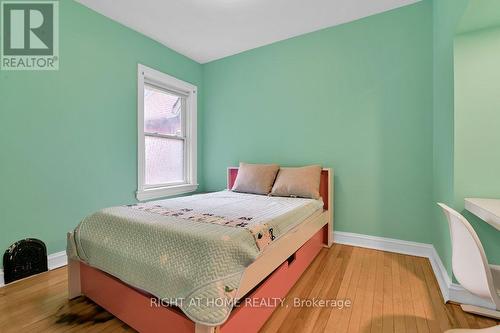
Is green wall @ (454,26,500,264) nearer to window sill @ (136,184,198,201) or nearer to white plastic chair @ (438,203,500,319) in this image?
white plastic chair @ (438,203,500,319)

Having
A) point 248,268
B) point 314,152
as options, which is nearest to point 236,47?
point 314,152

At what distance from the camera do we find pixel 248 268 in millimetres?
1200

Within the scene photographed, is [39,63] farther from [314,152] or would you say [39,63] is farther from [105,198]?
[314,152]

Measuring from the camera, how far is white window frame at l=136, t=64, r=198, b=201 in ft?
→ 9.12

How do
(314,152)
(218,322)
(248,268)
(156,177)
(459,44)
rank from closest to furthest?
(218,322), (248,268), (459,44), (314,152), (156,177)

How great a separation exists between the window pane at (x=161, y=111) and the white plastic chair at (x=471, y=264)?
3177 mm

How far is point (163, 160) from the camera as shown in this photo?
3.28 m

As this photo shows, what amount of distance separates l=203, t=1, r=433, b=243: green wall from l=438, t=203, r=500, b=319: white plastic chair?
1.32 m

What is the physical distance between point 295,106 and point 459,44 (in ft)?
5.36

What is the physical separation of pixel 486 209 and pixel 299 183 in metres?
1.47

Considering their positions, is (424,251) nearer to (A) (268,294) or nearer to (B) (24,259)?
(A) (268,294)

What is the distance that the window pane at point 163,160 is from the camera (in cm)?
307

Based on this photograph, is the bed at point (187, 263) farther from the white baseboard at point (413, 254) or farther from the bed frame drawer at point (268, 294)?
the white baseboard at point (413, 254)

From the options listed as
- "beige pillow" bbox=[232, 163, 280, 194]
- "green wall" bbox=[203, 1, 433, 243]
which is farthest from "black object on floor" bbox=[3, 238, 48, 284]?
"green wall" bbox=[203, 1, 433, 243]
